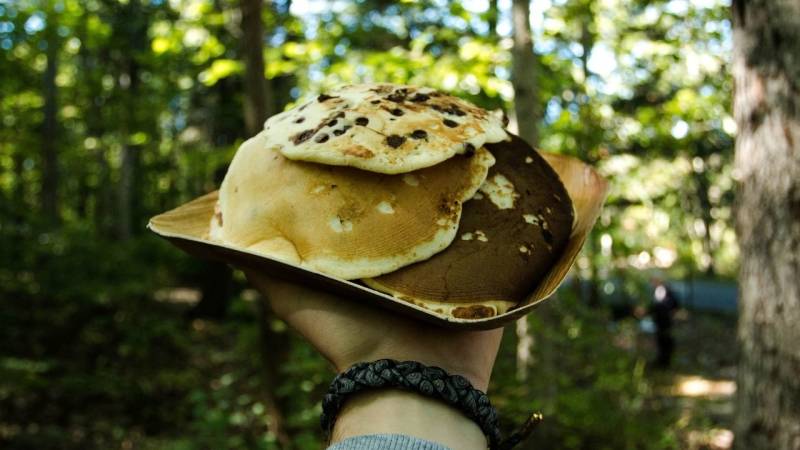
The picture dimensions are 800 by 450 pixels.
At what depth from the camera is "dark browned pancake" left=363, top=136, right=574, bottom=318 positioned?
3.59 feet

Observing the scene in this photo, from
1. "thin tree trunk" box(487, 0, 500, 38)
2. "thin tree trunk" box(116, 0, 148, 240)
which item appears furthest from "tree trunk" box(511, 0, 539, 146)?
"thin tree trunk" box(116, 0, 148, 240)

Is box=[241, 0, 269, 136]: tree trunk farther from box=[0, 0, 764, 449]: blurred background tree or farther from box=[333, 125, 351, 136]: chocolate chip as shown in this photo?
box=[333, 125, 351, 136]: chocolate chip

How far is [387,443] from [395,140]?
1.66ft

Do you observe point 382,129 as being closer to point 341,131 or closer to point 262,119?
point 341,131

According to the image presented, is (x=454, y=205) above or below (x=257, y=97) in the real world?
above

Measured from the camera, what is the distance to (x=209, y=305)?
12164 millimetres

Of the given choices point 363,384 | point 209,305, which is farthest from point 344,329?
point 209,305

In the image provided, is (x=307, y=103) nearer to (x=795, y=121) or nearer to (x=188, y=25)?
(x=795, y=121)

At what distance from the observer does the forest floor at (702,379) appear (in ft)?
18.8

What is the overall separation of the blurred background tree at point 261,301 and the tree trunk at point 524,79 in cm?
1

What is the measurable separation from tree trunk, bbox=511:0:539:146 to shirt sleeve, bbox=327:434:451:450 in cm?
Result: 339

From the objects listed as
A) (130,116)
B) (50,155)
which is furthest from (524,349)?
(50,155)

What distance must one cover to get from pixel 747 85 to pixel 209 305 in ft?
35.3

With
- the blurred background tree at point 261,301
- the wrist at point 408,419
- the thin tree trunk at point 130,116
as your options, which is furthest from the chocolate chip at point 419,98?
the thin tree trunk at point 130,116
